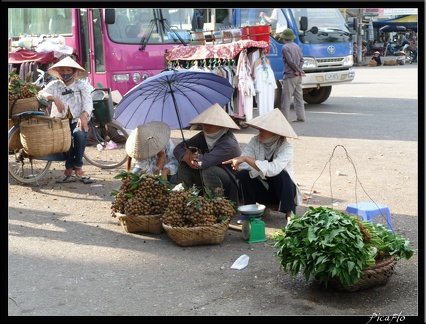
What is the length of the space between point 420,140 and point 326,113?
11344 mm

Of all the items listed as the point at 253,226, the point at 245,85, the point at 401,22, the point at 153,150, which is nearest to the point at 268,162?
the point at 253,226

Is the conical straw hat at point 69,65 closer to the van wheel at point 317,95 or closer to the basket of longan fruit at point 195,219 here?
the basket of longan fruit at point 195,219

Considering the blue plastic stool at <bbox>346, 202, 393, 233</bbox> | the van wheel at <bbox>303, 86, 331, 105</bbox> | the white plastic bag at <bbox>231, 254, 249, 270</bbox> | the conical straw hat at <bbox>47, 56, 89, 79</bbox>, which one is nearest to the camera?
the white plastic bag at <bbox>231, 254, 249, 270</bbox>

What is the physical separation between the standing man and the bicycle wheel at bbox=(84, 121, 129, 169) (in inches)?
168

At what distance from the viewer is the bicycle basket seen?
1011cm

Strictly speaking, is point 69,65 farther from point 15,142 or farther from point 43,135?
point 15,142

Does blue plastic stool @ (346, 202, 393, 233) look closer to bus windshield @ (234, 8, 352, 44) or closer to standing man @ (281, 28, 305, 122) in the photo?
standing man @ (281, 28, 305, 122)

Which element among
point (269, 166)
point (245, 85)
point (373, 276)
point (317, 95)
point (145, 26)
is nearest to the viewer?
point (373, 276)

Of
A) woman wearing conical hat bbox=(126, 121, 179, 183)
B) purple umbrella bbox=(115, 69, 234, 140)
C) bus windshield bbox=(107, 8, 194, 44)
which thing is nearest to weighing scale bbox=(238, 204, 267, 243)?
woman wearing conical hat bbox=(126, 121, 179, 183)

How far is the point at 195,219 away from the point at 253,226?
541 mm

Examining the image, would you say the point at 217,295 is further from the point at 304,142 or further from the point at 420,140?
the point at 304,142

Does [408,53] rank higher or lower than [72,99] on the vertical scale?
higher

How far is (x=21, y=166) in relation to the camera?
9125 millimetres

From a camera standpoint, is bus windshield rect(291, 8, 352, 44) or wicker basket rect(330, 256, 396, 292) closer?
wicker basket rect(330, 256, 396, 292)
